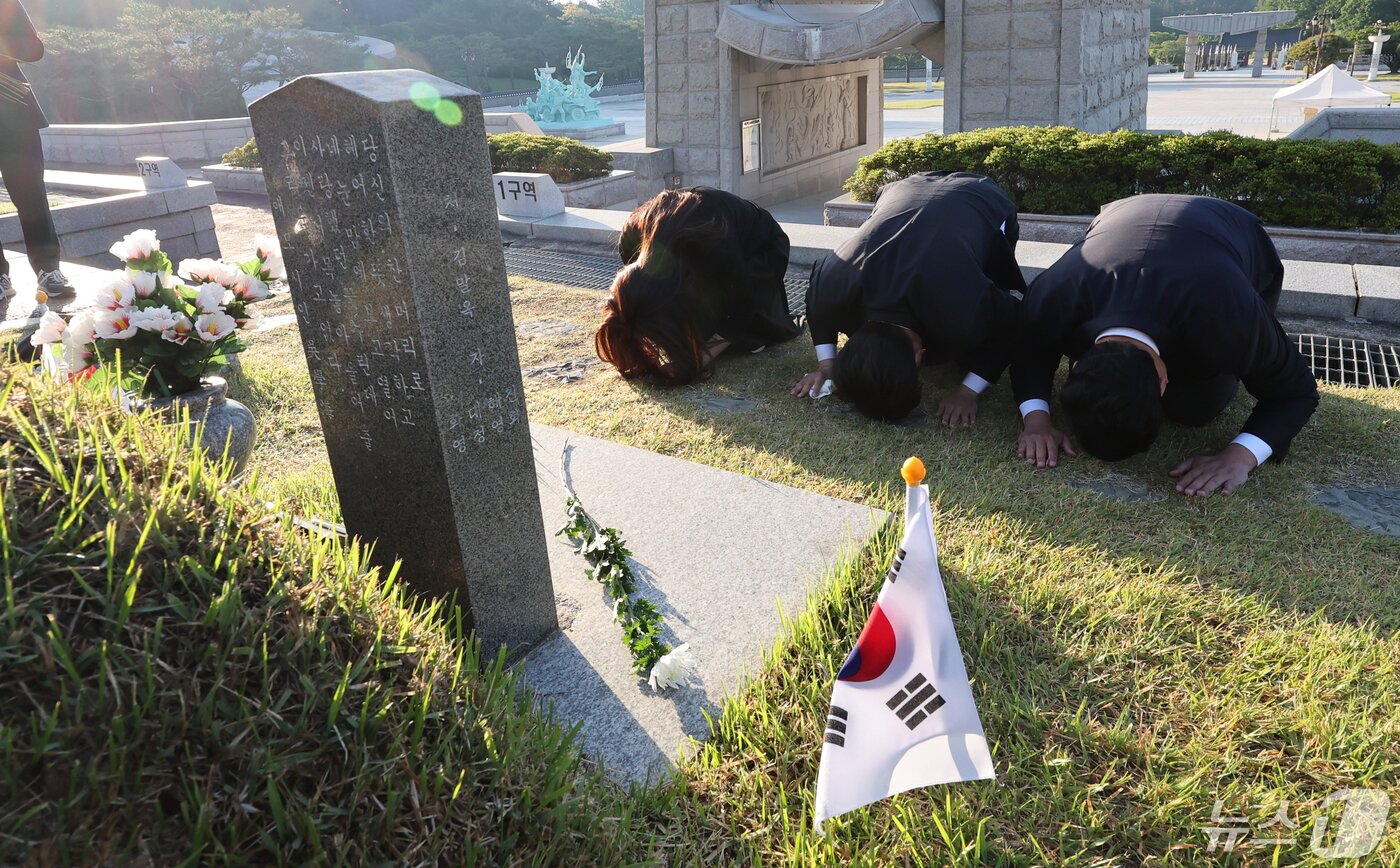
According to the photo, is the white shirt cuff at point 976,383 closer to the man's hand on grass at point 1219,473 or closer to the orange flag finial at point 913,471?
the man's hand on grass at point 1219,473

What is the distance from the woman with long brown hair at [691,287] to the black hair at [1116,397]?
1.96 m

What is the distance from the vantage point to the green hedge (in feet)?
21.7

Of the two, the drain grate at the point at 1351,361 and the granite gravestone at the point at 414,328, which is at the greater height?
the granite gravestone at the point at 414,328

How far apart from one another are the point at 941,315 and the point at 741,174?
880cm

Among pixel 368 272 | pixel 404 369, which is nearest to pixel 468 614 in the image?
pixel 404 369

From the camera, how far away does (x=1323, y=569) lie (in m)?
2.84

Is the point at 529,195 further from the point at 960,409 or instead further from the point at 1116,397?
the point at 1116,397

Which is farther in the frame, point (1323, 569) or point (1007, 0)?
point (1007, 0)

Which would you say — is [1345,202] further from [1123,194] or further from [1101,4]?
[1101,4]

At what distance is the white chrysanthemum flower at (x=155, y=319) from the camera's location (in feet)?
10.4

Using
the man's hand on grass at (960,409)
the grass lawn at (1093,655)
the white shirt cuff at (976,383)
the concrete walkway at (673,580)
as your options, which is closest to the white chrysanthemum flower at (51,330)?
the grass lawn at (1093,655)

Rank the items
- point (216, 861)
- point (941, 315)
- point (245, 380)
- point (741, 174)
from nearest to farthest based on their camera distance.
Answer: point (216, 861)
point (941, 315)
point (245, 380)
point (741, 174)

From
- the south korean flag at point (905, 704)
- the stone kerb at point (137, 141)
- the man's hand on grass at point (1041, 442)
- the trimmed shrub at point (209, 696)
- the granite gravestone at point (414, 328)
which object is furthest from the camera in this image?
the stone kerb at point (137, 141)

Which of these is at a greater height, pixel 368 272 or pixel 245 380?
pixel 368 272
